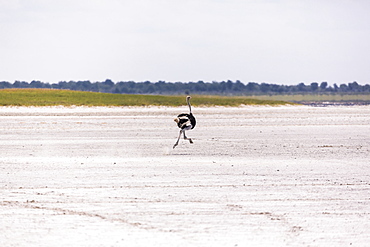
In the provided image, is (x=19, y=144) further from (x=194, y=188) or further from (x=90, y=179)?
(x=194, y=188)

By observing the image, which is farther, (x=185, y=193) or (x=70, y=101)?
(x=70, y=101)

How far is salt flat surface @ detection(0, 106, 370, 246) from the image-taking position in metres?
8.82

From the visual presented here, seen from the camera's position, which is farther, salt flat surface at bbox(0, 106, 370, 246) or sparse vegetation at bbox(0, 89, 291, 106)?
sparse vegetation at bbox(0, 89, 291, 106)

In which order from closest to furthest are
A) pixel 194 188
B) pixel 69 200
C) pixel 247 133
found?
pixel 69 200, pixel 194 188, pixel 247 133

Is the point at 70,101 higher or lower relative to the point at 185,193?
higher

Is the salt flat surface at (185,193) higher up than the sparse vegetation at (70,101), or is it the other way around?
the sparse vegetation at (70,101)

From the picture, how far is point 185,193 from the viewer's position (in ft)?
38.9

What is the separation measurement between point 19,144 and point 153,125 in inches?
448

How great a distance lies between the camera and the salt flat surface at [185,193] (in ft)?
28.9

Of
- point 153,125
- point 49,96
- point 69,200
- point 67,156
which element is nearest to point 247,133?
point 153,125

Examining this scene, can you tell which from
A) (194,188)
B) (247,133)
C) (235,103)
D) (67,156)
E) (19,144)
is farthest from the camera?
(235,103)

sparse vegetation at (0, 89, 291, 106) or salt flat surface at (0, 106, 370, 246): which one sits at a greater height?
sparse vegetation at (0, 89, 291, 106)

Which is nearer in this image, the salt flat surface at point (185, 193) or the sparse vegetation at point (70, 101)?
the salt flat surface at point (185, 193)

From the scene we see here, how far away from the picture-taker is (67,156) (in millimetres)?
18328
